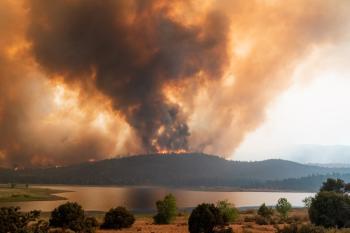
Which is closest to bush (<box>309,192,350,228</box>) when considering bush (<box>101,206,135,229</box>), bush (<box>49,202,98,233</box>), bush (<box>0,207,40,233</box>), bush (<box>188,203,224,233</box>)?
bush (<box>188,203,224,233</box>)

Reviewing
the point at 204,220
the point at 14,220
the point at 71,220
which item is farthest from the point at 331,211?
the point at 14,220

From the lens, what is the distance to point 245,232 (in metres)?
47.6

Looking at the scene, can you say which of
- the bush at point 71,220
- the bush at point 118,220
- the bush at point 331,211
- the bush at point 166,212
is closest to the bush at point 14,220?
the bush at point 71,220

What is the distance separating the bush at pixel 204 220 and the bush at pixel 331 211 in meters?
17.1

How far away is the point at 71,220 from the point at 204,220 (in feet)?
56.2

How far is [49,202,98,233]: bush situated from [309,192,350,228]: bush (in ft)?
109

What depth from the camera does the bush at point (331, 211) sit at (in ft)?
186

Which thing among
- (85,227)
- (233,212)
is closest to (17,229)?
(85,227)

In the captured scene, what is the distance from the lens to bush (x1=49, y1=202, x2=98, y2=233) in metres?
46.8

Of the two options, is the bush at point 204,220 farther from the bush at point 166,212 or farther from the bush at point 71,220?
the bush at point 166,212

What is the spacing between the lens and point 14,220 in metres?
31.1

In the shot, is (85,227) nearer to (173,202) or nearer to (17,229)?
(17,229)

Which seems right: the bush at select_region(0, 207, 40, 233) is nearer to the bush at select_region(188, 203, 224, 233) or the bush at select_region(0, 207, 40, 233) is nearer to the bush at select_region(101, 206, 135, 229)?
the bush at select_region(188, 203, 224, 233)

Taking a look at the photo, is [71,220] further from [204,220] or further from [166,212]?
[166,212]
